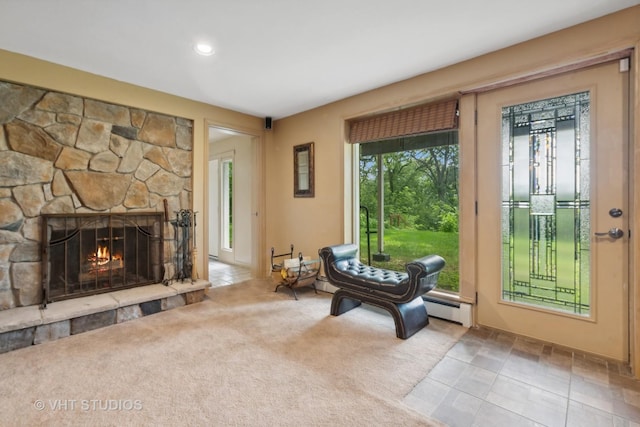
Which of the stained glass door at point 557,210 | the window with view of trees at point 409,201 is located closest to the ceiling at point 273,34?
the stained glass door at point 557,210

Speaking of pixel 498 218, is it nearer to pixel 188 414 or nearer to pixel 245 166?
pixel 188 414

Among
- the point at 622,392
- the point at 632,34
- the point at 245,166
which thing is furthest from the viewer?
the point at 245,166

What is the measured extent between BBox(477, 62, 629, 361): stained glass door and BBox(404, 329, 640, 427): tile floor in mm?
295

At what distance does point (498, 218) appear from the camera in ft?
8.80

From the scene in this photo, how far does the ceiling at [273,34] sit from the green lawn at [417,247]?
2.23 m

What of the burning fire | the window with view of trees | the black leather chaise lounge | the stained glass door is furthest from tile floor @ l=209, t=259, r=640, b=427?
the burning fire

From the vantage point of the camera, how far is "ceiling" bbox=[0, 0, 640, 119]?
200 centimetres

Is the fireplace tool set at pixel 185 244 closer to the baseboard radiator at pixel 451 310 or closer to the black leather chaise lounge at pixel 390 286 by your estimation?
the black leather chaise lounge at pixel 390 286

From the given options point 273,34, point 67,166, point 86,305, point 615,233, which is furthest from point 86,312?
point 615,233

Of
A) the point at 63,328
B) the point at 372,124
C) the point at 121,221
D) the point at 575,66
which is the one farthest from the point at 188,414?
the point at 575,66

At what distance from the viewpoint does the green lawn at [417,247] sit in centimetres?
423

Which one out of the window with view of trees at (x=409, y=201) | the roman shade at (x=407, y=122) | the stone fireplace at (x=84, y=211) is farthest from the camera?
the window with view of trees at (x=409, y=201)

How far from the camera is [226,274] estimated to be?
489 centimetres

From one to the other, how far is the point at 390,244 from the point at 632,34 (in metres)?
3.29
